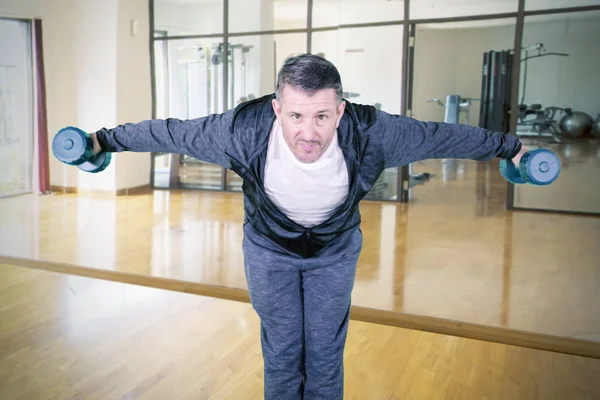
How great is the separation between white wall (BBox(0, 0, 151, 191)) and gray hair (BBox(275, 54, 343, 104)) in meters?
3.68

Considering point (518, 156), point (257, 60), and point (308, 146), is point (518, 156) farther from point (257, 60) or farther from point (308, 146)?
point (257, 60)

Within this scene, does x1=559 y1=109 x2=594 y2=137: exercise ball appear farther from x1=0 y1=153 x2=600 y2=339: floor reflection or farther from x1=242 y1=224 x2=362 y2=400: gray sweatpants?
x1=242 y1=224 x2=362 y2=400: gray sweatpants

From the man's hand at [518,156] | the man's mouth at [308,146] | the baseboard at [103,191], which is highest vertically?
the man's mouth at [308,146]

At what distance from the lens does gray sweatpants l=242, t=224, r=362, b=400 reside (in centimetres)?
175

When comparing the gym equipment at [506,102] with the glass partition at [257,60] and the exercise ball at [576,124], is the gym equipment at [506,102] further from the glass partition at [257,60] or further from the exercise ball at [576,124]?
the glass partition at [257,60]

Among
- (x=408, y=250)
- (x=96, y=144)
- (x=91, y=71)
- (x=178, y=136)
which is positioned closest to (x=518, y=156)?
(x=178, y=136)

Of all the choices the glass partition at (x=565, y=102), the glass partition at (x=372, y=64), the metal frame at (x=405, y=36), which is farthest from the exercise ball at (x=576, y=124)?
the glass partition at (x=372, y=64)

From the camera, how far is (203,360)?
260 centimetres

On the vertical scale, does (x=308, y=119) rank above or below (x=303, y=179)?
above

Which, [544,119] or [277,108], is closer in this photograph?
[277,108]

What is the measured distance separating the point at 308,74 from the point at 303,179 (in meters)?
0.29

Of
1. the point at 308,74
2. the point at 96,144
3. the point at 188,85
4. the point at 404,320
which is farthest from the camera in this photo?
the point at 188,85

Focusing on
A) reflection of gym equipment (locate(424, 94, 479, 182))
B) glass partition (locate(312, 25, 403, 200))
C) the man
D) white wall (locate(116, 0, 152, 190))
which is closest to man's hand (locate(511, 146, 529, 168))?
the man

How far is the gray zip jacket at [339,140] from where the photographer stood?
1665 mm
